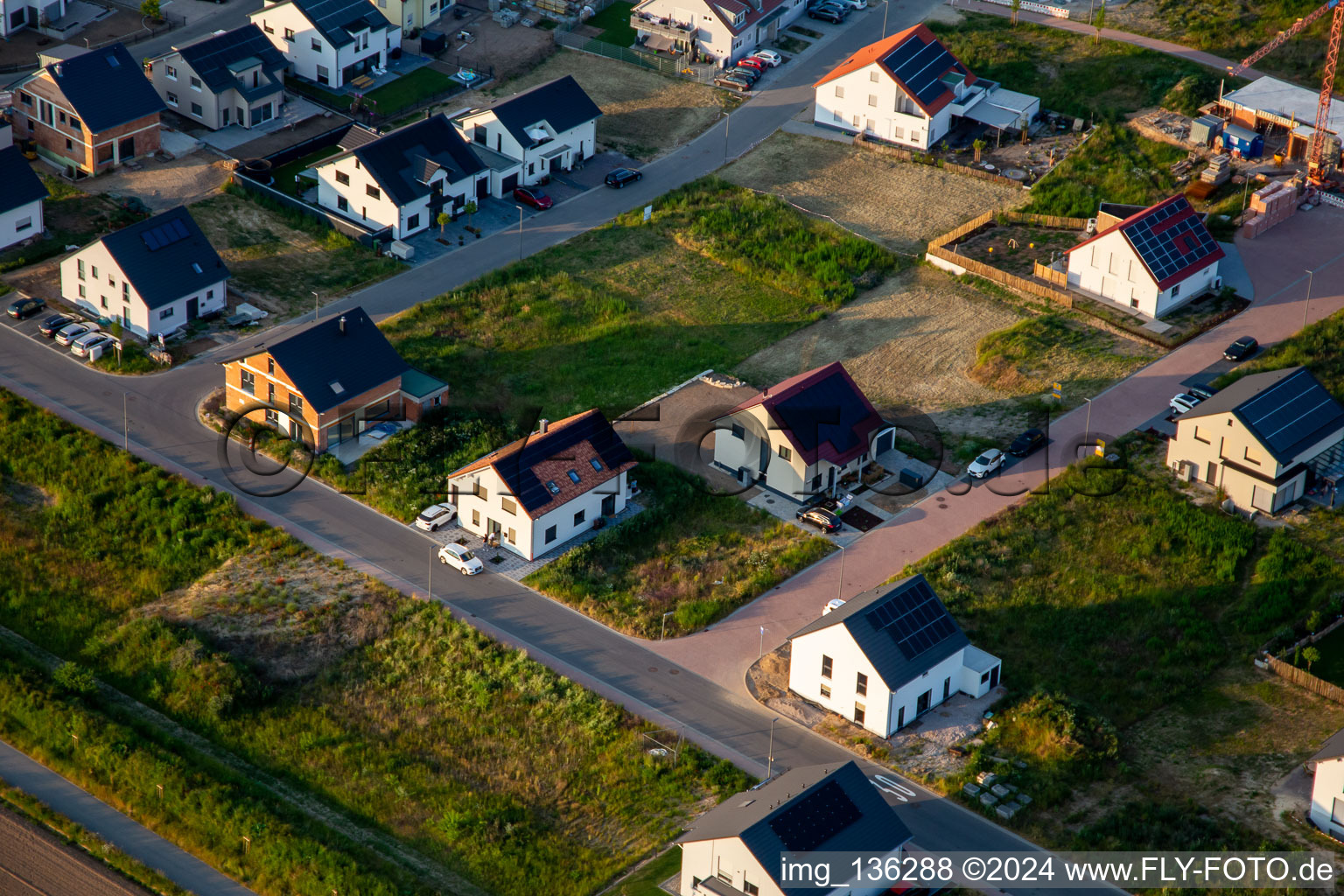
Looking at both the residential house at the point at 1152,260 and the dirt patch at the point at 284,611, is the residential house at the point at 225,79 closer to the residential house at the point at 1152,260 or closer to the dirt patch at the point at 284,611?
the dirt patch at the point at 284,611

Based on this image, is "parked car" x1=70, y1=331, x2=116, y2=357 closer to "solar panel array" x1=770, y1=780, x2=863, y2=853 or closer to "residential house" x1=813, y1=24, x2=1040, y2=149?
"solar panel array" x1=770, y1=780, x2=863, y2=853

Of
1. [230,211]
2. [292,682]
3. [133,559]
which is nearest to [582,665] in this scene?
[292,682]

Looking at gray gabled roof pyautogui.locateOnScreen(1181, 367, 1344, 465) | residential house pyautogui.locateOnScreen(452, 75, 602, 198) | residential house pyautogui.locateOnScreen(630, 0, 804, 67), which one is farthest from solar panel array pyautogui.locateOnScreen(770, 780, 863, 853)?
residential house pyautogui.locateOnScreen(630, 0, 804, 67)

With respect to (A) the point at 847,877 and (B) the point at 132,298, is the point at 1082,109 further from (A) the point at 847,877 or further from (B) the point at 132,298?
(A) the point at 847,877

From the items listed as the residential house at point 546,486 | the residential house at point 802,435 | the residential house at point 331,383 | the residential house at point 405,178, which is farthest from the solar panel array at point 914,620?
the residential house at point 405,178

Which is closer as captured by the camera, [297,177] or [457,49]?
[297,177]

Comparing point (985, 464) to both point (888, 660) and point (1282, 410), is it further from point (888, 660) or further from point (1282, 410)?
point (888, 660)
